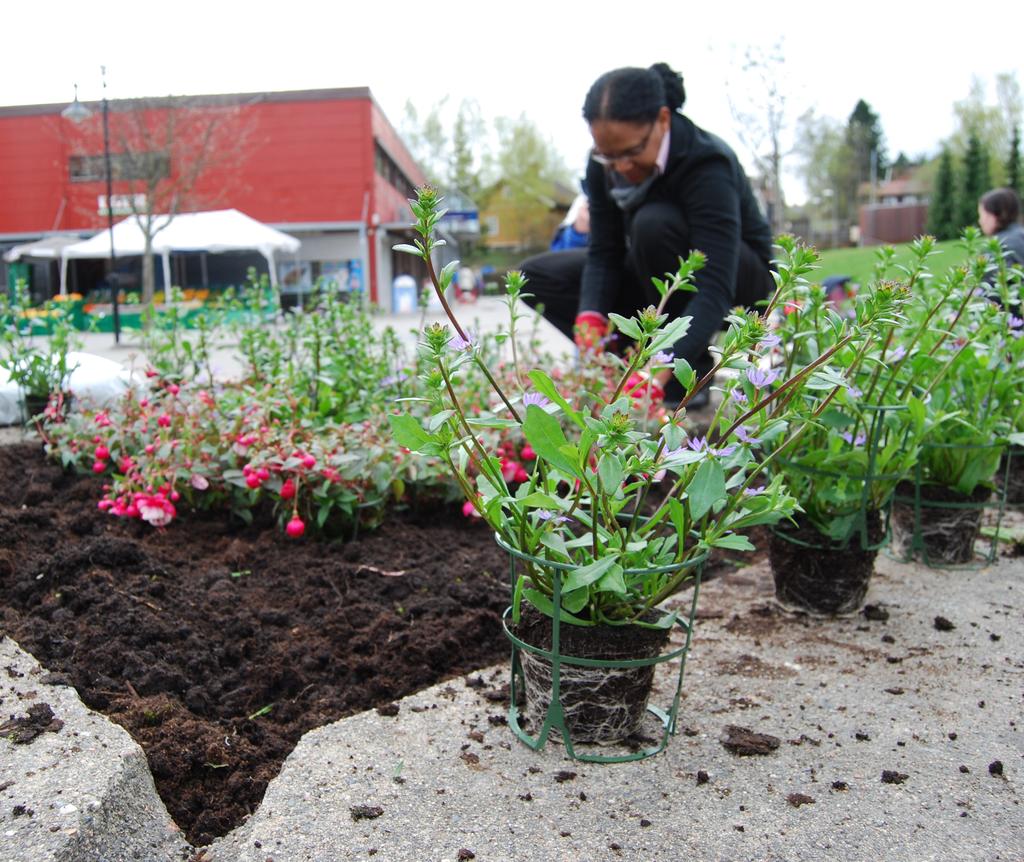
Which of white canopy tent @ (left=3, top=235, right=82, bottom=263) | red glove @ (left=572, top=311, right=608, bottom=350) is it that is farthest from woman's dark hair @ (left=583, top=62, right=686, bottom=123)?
white canopy tent @ (left=3, top=235, right=82, bottom=263)

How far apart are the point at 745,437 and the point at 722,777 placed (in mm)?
577

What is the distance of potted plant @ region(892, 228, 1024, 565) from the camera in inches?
97.1

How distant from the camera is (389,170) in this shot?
35.4m

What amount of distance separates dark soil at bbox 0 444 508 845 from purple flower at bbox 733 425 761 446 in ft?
2.62

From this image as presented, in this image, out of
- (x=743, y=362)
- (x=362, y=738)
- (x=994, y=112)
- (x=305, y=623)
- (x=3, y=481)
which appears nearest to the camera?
(x=743, y=362)

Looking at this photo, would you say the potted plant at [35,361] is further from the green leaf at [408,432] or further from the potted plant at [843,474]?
the potted plant at [843,474]

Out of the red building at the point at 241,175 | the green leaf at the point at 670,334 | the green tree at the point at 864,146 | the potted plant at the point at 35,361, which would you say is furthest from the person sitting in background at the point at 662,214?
the green tree at the point at 864,146

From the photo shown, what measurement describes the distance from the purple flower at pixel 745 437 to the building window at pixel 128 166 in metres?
23.9

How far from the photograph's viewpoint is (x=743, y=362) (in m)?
1.48

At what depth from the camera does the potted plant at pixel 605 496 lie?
1395 millimetres

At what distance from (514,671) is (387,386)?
72.4 inches

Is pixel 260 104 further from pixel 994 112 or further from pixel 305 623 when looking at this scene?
pixel 994 112

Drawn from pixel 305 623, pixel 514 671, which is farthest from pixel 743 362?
pixel 305 623

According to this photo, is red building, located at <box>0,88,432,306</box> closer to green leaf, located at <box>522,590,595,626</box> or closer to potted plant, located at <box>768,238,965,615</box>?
potted plant, located at <box>768,238,965,615</box>
